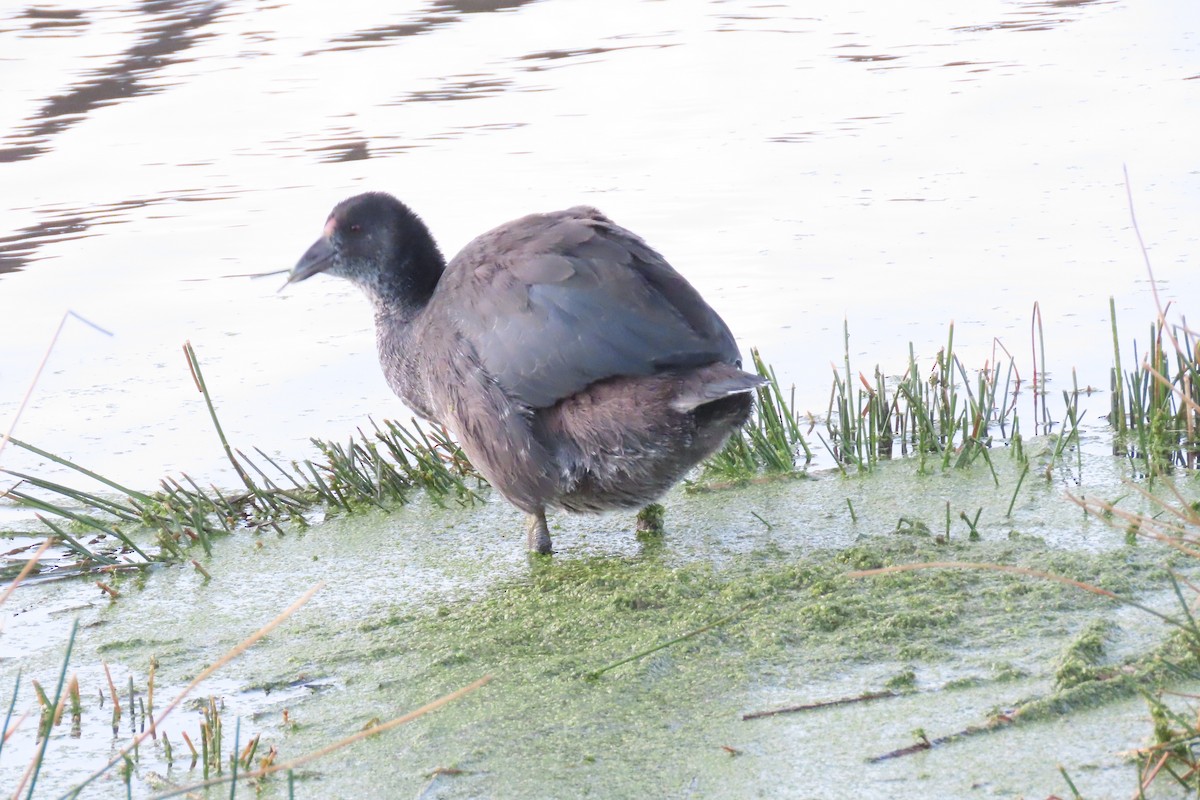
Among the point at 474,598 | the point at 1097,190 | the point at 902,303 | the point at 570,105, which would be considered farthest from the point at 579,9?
the point at 474,598

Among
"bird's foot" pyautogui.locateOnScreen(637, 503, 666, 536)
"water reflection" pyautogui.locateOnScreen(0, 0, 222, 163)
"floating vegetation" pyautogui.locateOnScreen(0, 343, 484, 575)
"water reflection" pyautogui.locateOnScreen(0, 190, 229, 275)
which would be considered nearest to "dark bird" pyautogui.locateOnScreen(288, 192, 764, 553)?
"bird's foot" pyautogui.locateOnScreen(637, 503, 666, 536)

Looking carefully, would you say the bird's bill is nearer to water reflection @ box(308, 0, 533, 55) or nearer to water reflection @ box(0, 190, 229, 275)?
water reflection @ box(0, 190, 229, 275)

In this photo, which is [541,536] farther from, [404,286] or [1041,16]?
[1041,16]

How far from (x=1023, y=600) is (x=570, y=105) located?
8.06m

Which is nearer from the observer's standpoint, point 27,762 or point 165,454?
point 27,762

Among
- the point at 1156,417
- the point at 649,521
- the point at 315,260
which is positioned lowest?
the point at 649,521

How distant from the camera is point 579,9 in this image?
47.5 ft

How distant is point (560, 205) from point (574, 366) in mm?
4451

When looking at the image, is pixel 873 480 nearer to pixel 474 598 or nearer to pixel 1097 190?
pixel 474 598

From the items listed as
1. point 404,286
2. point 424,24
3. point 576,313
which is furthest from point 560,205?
point 424,24

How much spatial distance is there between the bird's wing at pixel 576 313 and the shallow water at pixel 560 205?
700 millimetres

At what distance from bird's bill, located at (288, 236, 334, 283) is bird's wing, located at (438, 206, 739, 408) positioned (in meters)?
1.08

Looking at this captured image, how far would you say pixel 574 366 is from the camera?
452 centimetres

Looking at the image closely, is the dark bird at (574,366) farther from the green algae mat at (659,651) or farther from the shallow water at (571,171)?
the shallow water at (571,171)
